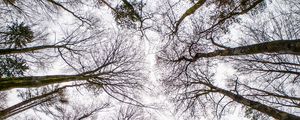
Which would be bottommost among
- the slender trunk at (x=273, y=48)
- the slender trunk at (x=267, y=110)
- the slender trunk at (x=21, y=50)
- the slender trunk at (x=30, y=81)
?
the slender trunk at (x=267, y=110)

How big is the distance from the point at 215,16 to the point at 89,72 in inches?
212

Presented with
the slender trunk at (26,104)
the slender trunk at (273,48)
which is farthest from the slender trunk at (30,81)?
the slender trunk at (273,48)

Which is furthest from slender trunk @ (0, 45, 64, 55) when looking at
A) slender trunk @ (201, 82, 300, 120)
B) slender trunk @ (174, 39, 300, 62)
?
slender trunk @ (201, 82, 300, 120)

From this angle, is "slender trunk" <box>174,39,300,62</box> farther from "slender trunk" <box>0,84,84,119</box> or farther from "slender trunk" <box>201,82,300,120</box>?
"slender trunk" <box>0,84,84,119</box>

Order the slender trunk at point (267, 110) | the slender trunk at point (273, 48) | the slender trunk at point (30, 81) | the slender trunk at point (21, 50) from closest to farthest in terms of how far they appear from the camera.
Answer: the slender trunk at point (273, 48) < the slender trunk at point (267, 110) < the slender trunk at point (30, 81) < the slender trunk at point (21, 50)

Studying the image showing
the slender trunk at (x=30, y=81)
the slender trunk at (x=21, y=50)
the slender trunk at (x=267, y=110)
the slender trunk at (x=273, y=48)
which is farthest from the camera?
the slender trunk at (x=21, y=50)

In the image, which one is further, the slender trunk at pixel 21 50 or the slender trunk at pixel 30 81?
the slender trunk at pixel 21 50

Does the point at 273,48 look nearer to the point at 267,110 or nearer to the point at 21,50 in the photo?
the point at 267,110

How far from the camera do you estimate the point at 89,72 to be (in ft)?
32.4

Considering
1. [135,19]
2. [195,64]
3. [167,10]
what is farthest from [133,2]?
[195,64]

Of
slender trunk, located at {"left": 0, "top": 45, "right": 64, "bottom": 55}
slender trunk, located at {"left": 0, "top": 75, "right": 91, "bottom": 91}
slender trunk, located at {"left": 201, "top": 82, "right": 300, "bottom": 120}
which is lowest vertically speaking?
slender trunk, located at {"left": 201, "top": 82, "right": 300, "bottom": 120}

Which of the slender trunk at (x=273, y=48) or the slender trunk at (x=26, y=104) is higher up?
the slender trunk at (x=273, y=48)

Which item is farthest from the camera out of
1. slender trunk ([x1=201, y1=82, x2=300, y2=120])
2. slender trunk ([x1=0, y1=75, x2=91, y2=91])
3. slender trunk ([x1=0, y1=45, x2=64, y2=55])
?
slender trunk ([x1=0, y1=45, x2=64, y2=55])

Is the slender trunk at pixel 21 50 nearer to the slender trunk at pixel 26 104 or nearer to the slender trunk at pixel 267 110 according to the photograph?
the slender trunk at pixel 26 104
